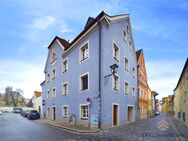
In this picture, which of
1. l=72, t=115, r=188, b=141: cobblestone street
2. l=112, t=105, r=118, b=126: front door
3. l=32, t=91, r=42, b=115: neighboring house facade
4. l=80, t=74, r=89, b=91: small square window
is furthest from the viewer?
l=32, t=91, r=42, b=115: neighboring house facade

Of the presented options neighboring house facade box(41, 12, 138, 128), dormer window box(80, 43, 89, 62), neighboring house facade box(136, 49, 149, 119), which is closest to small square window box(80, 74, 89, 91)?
neighboring house facade box(41, 12, 138, 128)

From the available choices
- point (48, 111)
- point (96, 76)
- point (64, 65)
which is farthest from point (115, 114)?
point (48, 111)

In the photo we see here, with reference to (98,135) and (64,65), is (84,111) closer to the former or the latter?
(98,135)

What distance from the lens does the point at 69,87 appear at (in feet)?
75.8

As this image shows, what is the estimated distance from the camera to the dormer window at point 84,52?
19.9 m

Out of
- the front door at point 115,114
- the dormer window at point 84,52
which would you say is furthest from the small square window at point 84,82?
the front door at point 115,114

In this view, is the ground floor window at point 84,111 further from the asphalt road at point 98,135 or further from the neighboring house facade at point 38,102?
the neighboring house facade at point 38,102

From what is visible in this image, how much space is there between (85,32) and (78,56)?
9.68 ft

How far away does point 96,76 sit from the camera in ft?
58.6

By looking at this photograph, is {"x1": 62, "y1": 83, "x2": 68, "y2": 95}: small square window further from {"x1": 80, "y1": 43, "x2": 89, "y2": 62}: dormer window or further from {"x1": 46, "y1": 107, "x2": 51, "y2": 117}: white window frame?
{"x1": 46, "y1": 107, "x2": 51, "y2": 117}: white window frame

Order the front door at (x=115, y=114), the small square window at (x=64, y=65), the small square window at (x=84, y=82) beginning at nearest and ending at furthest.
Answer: the small square window at (x=84, y=82), the front door at (x=115, y=114), the small square window at (x=64, y=65)

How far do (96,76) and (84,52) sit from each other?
3758 millimetres

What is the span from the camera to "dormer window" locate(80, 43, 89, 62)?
19859 millimetres

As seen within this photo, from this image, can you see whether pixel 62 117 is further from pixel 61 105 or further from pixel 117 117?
pixel 117 117
